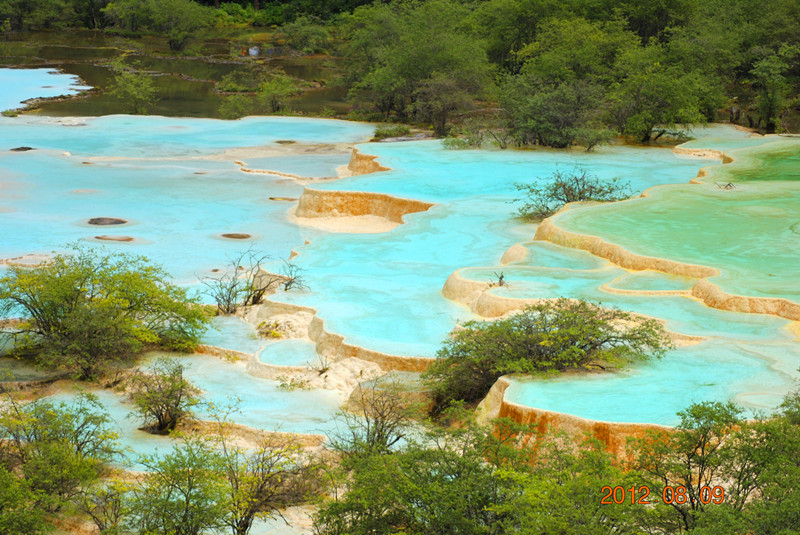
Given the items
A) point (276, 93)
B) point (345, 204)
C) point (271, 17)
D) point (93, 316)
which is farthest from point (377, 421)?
point (271, 17)

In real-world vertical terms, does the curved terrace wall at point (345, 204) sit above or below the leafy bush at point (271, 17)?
below

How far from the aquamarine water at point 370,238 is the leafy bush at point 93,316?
727mm

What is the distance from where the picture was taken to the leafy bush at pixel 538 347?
8.66 metres

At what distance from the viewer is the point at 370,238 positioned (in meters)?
15.0

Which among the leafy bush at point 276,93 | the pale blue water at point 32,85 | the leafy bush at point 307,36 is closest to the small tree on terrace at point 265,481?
the leafy bush at point 276,93

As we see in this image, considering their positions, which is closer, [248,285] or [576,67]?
[248,285]

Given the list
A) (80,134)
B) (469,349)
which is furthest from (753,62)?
(469,349)

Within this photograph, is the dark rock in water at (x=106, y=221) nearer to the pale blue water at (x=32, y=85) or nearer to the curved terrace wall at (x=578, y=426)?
the curved terrace wall at (x=578, y=426)

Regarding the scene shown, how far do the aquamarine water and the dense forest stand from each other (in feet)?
3.97

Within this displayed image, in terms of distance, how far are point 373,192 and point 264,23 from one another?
46532mm

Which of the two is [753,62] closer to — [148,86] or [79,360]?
[148,86]

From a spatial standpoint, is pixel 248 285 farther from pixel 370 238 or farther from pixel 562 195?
pixel 562 195

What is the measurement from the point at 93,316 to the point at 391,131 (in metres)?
17.9

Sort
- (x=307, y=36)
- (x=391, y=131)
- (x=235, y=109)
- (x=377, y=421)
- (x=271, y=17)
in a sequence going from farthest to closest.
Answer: (x=271, y=17)
(x=307, y=36)
(x=235, y=109)
(x=391, y=131)
(x=377, y=421)
